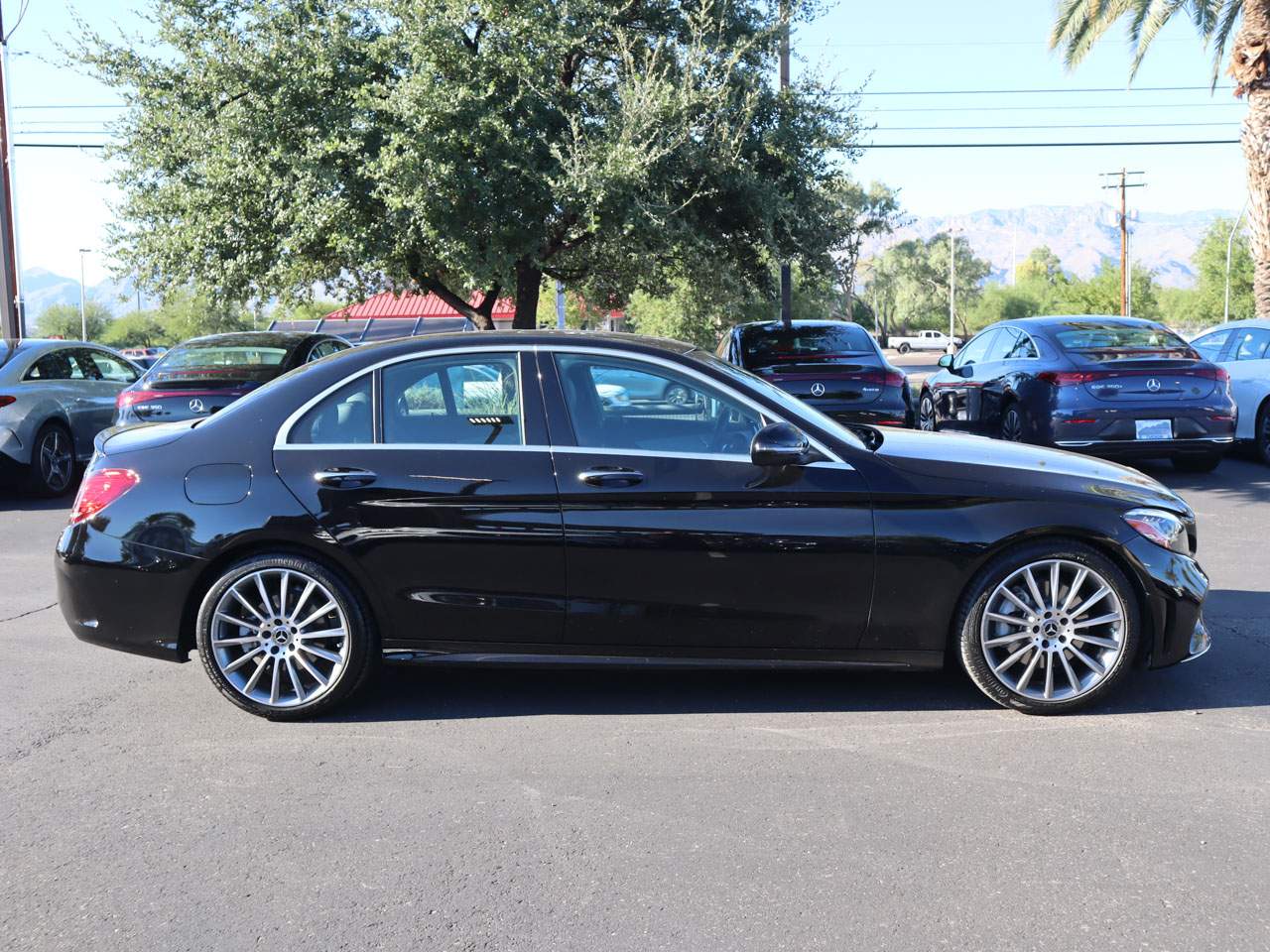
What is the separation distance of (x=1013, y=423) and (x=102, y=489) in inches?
346

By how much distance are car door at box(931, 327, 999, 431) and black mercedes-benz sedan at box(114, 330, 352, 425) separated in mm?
6529

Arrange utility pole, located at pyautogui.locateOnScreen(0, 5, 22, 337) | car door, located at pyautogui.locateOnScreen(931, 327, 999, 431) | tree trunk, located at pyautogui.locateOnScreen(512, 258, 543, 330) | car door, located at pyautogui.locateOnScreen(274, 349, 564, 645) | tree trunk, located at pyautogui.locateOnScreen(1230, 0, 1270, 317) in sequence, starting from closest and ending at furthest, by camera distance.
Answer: car door, located at pyautogui.locateOnScreen(274, 349, 564, 645) < car door, located at pyautogui.locateOnScreen(931, 327, 999, 431) < tree trunk, located at pyautogui.locateOnScreen(1230, 0, 1270, 317) < tree trunk, located at pyautogui.locateOnScreen(512, 258, 543, 330) < utility pole, located at pyautogui.locateOnScreen(0, 5, 22, 337)

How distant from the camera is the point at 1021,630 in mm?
4770

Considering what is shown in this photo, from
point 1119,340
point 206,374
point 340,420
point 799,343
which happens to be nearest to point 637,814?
point 340,420

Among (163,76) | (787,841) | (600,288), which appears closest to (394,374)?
(787,841)

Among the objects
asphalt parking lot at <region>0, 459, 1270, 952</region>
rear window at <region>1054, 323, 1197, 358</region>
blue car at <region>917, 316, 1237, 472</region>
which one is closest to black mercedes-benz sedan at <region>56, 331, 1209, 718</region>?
asphalt parking lot at <region>0, 459, 1270, 952</region>

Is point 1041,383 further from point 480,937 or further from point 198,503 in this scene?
point 480,937

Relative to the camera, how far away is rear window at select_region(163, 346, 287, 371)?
11.4 m

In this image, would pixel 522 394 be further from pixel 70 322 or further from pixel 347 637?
pixel 70 322

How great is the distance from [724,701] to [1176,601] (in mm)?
1898

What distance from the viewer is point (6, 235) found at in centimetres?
1986

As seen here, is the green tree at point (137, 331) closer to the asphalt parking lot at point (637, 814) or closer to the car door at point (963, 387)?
the car door at point (963, 387)

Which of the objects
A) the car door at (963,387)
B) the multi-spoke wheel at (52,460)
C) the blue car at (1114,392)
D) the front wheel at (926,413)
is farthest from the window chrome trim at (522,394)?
the front wheel at (926,413)

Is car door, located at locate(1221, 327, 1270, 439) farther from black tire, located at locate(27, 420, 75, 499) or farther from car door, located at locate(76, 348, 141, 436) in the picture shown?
black tire, located at locate(27, 420, 75, 499)
